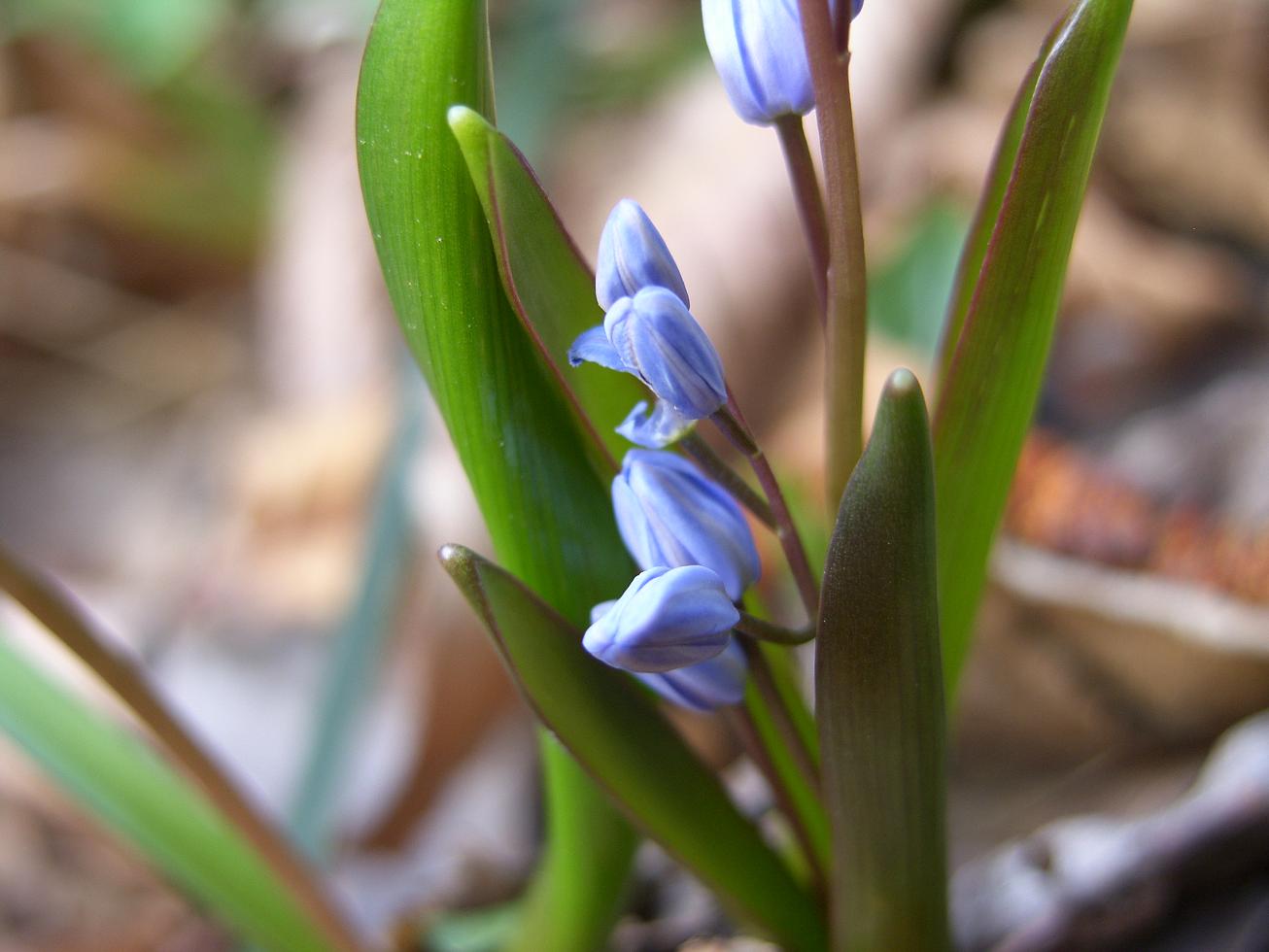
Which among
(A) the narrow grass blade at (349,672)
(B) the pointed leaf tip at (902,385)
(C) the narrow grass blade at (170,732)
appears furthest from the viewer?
(A) the narrow grass blade at (349,672)

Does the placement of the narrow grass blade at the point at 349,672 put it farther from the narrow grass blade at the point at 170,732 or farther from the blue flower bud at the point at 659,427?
the blue flower bud at the point at 659,427


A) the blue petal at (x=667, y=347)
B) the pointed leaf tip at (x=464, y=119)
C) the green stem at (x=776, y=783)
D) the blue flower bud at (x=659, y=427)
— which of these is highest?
the pointed leaf tip at (x=464, y=119)

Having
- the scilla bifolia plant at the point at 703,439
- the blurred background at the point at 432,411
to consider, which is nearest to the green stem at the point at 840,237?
the scilla bifolia plant at the point at 703,439

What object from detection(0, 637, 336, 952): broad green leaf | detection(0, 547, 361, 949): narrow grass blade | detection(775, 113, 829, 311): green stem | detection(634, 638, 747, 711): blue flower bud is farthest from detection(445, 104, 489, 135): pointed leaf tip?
detection(0, 637, 336, 952): broad green leaf

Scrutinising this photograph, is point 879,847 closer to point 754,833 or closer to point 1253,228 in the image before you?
point 754,833

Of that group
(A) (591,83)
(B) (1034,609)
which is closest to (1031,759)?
(B) (1034,609)

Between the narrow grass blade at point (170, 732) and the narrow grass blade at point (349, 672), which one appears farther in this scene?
the narrow grass blade at point (349, 672)

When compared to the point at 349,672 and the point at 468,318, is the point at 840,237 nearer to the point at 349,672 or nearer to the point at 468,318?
the point at 468,318
